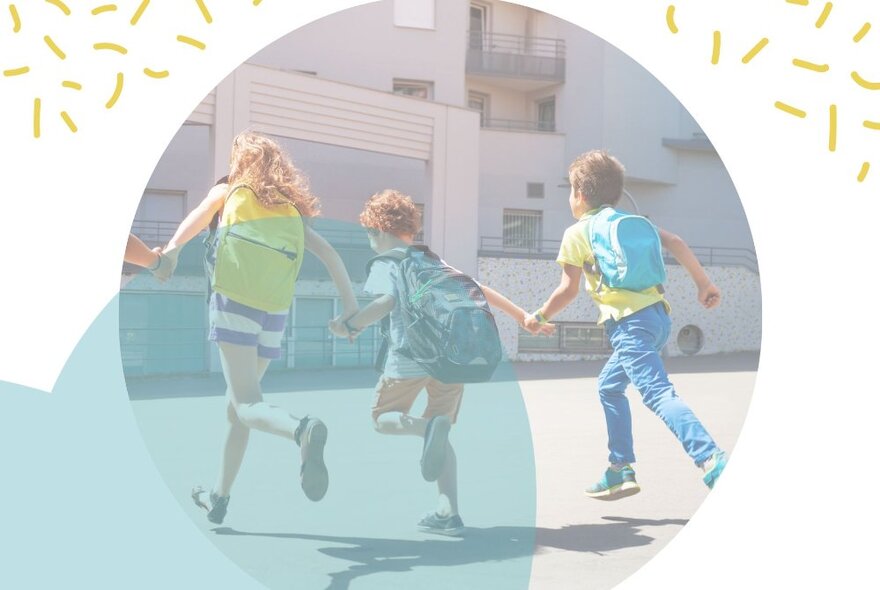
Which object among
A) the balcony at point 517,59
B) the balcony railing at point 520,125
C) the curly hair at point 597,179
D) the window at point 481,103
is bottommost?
the curly hair at point 597,179

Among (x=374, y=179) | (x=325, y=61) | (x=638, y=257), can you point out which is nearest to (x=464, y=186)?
(x=374, y=179)

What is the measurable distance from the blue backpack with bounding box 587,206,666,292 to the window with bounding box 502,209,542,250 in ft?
71.1

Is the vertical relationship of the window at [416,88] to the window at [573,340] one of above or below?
above

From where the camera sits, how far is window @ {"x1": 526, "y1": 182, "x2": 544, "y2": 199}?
89.6 feet

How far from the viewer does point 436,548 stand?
4305mm

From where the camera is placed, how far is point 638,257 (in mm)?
5332

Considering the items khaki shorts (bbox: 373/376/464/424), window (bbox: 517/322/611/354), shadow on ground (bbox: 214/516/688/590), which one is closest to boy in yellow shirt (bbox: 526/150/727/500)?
shadow on ground (bbox: 214/516/688/590)

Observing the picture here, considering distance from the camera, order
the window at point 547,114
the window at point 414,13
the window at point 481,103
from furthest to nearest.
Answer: the window at point 547,114 < the window at point 481,103 < the window at point 414,13

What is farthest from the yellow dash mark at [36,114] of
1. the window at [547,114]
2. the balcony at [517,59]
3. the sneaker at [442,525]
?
the window at [547,114]

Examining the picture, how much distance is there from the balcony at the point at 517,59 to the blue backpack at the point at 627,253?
23494mm

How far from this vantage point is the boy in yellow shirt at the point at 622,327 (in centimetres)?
518

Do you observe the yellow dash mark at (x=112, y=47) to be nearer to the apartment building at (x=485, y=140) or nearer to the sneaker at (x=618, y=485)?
the sneaker at (x=618, y=485)

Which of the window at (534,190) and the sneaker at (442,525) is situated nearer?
the sneaker at (442,525)

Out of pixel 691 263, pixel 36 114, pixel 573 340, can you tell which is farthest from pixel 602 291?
pixel 573 340
